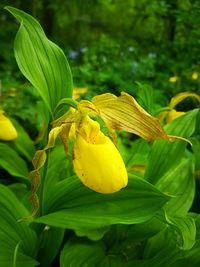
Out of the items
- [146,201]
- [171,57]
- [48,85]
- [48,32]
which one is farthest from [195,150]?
[48,32]

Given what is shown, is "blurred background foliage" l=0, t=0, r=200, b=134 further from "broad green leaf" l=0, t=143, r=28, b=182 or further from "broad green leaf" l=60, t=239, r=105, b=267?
"broad green leaf" l=60, t=239, r=105, b=267

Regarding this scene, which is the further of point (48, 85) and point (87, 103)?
point (48, 85)

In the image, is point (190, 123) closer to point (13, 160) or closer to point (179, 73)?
point (13, 160)

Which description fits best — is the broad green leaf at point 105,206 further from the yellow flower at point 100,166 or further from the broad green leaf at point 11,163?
the broad green leaf at point 11,163

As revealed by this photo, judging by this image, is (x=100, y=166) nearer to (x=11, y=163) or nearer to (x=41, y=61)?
(x=41, y=61)

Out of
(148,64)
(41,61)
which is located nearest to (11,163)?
(41,61)

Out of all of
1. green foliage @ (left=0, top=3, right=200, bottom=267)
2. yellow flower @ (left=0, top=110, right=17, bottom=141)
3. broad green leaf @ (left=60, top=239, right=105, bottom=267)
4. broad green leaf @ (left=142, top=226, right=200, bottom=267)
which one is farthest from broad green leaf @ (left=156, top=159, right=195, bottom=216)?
yellow flower @ (left=0, top=110, right=17, bottom=141)
